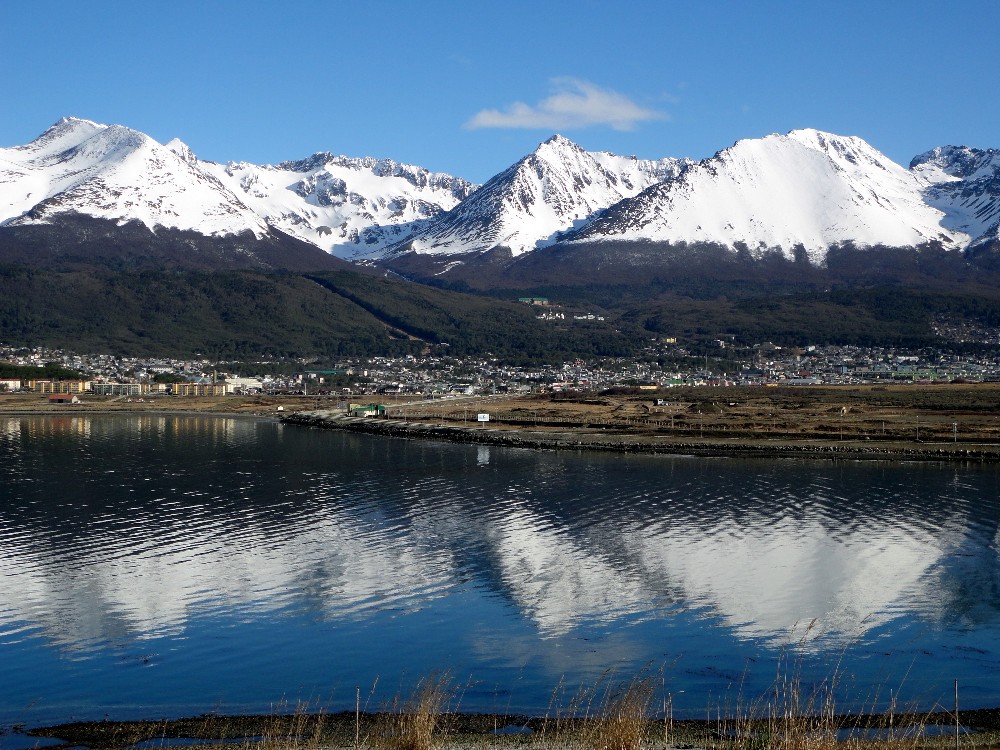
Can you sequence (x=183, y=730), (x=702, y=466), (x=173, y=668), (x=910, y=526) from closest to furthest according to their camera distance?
(x=183, y=730) < (x=173, y=668) < (x=910, y=526) < (x=702, y=466)

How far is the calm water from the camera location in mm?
19906

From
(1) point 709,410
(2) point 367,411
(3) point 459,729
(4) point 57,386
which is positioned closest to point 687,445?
(1) point 709,410

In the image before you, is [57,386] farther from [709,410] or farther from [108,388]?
[709,410]

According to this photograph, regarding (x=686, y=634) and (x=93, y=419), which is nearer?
(x=686, y=634)

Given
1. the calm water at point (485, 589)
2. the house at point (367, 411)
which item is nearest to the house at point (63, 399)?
the house at point (367, 411)

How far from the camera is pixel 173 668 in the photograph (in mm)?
20406

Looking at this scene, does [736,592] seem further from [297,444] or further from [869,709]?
[297,444]

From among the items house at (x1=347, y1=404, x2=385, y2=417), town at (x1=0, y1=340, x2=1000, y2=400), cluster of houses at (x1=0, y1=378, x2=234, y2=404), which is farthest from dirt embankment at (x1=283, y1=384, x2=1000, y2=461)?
cluster of houses at (x1=0, y1=378, x2=234, y2=404)

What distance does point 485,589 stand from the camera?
2723cm

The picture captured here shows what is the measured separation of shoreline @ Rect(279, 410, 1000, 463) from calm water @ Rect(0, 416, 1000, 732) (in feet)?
32.4

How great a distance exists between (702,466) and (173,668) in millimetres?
41726

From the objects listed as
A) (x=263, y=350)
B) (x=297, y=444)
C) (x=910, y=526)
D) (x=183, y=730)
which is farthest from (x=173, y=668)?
(x=263, y=350)

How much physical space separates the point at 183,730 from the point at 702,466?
4436 centimetres

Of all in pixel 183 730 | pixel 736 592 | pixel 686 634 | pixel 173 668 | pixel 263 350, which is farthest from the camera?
pixel 263 350
